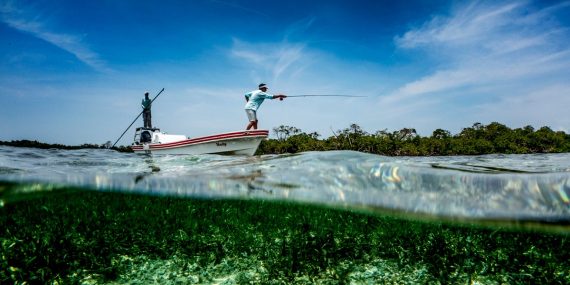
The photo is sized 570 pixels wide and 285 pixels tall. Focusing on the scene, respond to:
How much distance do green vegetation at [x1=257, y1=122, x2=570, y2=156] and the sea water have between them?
57.6 feet

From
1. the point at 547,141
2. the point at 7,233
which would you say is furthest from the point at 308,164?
the point at 547,141

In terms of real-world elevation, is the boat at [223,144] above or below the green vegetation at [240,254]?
above

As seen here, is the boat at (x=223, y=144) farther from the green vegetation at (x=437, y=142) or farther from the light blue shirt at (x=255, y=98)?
the green vegetation at (x=437, y=142)

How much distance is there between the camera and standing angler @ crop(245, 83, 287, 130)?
53.6ft

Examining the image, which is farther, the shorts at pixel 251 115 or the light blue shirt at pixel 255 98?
the shorts at pixel 251 115

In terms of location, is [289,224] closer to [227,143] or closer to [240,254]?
[240,254]

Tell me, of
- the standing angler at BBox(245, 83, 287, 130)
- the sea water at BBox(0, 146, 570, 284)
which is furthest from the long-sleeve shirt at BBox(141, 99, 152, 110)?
the sea water at BBox(0, 146, 570, 284)

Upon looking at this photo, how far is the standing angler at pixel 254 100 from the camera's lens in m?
16.3

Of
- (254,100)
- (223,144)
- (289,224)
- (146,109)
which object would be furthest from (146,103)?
(289,224)

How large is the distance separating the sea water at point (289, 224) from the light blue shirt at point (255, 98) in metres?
4.58

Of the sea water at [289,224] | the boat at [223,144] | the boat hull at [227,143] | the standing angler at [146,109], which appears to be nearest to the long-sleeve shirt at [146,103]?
the standing angler at [146,109]

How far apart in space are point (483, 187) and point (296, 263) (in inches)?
207

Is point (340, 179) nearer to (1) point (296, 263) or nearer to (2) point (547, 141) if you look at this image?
(1) point (296, 263)

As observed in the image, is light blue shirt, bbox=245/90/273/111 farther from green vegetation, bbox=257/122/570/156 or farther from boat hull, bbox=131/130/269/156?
green vegetation, bbox=257/122/570/156
